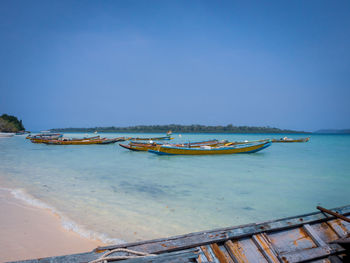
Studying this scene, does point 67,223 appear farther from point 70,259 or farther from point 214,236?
point 214,236

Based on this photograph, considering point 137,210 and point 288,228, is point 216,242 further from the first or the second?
point 137,210

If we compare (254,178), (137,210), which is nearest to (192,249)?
(137,210)

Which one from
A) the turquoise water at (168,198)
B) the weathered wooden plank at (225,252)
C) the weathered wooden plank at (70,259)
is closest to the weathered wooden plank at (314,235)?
the weathered wooden plank at (225,252)

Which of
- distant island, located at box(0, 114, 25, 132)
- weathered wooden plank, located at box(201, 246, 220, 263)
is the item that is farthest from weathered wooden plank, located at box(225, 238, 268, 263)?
distant island, located at box(0, 114, 25, 132)

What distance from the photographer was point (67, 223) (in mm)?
4836

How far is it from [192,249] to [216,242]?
1.12ft

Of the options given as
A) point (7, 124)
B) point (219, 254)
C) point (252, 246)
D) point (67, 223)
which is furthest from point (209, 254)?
point (7, 124)

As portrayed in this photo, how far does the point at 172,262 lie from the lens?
1.78 m

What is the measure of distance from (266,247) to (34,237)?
4.12 metres

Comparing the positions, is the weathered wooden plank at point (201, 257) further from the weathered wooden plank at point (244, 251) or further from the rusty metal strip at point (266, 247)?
the rusty metal strip at point (266, 247)

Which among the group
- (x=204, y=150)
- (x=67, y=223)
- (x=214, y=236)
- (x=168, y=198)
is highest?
(x=214, y=236)

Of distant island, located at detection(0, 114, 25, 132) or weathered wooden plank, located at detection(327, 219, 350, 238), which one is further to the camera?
distant island, located at detection(0, 114, 25, 132)

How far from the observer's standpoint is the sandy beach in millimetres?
3555

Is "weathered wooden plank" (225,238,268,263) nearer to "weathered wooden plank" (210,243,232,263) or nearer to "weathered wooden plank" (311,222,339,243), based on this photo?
"weathered wooden plank" (210,243,232,263)
